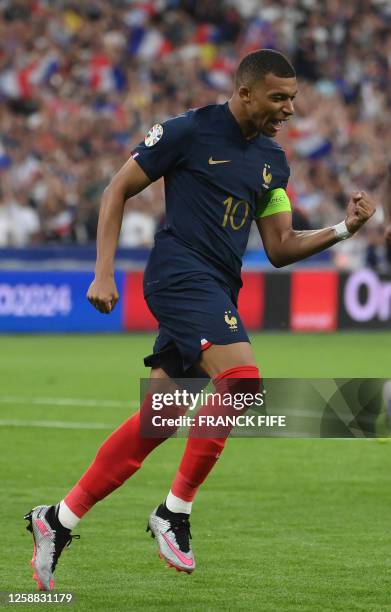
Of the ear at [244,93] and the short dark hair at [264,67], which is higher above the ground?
the short dark hair at [264,67]

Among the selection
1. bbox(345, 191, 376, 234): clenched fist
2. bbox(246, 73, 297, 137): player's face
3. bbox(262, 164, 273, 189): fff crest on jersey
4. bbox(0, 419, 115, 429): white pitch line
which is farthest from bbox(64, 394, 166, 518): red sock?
bbox(0, 419, 115, 429): white pitch line

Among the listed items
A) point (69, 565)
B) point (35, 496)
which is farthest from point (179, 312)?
point (35, 496)

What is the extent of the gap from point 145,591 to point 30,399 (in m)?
8.00

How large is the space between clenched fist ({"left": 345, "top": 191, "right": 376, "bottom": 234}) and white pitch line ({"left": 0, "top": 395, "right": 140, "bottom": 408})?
719cm

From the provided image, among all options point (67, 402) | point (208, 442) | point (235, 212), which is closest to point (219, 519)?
point (208, 442)

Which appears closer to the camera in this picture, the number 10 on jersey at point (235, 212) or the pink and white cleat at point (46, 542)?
the pink and white cleat at point (46, 542)

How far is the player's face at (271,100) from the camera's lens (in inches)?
235

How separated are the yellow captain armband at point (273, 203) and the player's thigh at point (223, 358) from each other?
793 mm

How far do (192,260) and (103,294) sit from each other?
0.50m

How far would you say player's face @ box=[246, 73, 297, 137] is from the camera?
596cm

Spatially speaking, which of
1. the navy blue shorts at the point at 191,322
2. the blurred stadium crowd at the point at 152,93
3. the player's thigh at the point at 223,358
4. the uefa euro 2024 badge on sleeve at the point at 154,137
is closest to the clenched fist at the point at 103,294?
the navy blue shorts at the point at 191,322

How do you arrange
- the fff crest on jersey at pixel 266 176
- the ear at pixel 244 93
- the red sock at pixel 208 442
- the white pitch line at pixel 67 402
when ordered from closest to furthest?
the red sock at pixel 208 442 → the ear at pixel 244 93 → the fff crest on jersey at pixel 266 176 → the white pitch line at pixel 67 402

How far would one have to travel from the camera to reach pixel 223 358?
5820mm

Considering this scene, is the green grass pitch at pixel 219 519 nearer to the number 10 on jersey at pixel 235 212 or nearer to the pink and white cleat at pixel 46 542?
the pink and white cleat at pixel 46 542
